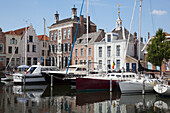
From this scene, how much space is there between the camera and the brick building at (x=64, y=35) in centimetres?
5588

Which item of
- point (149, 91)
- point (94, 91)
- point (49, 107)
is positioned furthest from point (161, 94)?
point (49, 107)

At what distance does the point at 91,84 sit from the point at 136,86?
17.9 feet

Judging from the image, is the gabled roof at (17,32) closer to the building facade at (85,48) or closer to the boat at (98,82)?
the building facade at (85,48)

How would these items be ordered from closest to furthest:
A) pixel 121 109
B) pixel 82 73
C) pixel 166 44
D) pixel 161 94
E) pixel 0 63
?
pixel 121 109, pixel 161 94, pixel 166 44, pixel 82 73, pixel 0 63

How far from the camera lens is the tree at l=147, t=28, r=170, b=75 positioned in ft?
103

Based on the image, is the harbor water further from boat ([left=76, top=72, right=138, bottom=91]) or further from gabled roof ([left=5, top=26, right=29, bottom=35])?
gabled roof ([left=5, top=26, right=29, bottom=35])

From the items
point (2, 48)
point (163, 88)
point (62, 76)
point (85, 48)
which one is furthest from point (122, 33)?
point (2, 48)

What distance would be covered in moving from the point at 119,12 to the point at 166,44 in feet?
64.0

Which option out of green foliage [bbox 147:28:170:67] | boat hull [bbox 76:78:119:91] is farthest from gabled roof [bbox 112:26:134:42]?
boat hull [bbox 76:78:119:91]

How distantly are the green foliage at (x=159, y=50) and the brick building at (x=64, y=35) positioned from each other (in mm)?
26487

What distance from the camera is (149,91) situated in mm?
26562

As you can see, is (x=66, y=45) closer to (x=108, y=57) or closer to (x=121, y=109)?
(x=108, y=57)

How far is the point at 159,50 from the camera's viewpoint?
31656 mm

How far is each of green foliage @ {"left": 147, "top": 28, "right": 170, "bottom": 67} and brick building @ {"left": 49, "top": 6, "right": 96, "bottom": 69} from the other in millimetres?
26487
